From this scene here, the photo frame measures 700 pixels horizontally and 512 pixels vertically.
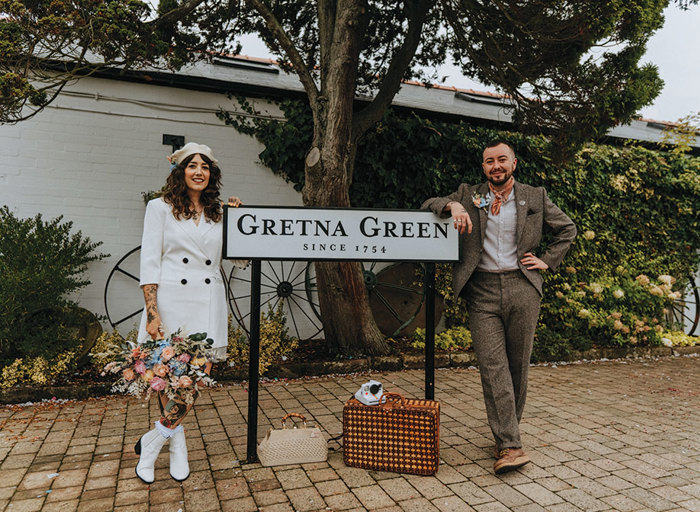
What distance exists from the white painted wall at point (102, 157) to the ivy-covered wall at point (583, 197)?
0.76 meters

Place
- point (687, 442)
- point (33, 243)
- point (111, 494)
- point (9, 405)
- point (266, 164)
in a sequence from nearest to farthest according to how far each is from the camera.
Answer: point (111, 494) → point (687, 442) → point (9, 405) → point (33, 243) → point (266, 164)

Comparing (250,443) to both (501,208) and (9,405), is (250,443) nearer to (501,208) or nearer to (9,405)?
(501,208)

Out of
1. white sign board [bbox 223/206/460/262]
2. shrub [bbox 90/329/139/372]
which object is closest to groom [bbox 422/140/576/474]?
white sign board [bbox 223/206/460/262]

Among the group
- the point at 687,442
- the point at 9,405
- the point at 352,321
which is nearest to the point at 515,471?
the point at 687,442

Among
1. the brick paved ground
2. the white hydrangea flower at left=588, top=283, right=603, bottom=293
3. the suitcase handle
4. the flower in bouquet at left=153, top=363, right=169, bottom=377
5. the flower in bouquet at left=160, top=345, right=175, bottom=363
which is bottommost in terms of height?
the brick paved ground

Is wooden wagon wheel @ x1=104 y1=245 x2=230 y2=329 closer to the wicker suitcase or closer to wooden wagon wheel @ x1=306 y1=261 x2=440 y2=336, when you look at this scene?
wooden wagon wheel @ x1=306 y1=261 x2=440 y2=336

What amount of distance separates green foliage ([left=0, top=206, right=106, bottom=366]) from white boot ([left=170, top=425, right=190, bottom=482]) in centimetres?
217

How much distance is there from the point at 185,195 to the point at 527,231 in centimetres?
209

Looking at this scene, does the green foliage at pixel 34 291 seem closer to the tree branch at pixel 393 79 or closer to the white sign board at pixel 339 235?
the white sign board at pixel 339 235

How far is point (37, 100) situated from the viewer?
378 cm

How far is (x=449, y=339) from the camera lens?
6.09 meters

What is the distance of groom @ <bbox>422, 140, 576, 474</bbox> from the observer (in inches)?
118

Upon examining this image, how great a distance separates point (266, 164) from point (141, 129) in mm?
1451

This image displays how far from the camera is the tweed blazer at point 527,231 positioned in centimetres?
304
